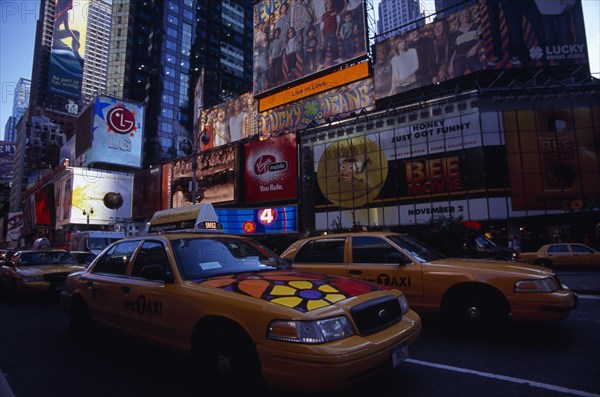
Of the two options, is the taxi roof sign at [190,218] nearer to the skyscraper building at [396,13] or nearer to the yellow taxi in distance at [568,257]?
the yellow taxi in distance at [568,257]

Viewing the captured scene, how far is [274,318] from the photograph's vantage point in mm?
2902

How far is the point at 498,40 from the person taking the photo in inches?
1160

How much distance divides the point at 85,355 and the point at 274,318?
325cm

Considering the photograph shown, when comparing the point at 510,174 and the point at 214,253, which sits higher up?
the point at 510,174

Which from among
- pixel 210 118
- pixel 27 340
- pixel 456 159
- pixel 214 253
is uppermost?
pixel 210 118

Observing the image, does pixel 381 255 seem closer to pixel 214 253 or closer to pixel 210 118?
pixel 214 253

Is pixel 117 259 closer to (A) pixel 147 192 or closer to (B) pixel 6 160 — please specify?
(A) pixel 147 192

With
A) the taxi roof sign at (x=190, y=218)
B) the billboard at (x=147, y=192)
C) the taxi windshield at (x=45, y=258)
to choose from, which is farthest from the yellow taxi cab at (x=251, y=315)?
the billboard at (x=147, y=192)

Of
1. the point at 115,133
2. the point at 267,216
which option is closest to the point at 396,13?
the point at 115,133

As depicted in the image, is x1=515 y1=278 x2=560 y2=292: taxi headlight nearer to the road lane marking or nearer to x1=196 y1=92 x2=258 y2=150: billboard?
the road lane marking

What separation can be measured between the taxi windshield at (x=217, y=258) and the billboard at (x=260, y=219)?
32686mm

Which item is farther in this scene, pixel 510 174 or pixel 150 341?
pixel 510 174

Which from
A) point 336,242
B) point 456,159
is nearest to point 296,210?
point 456,159

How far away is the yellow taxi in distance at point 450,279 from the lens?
4730 millimetres
